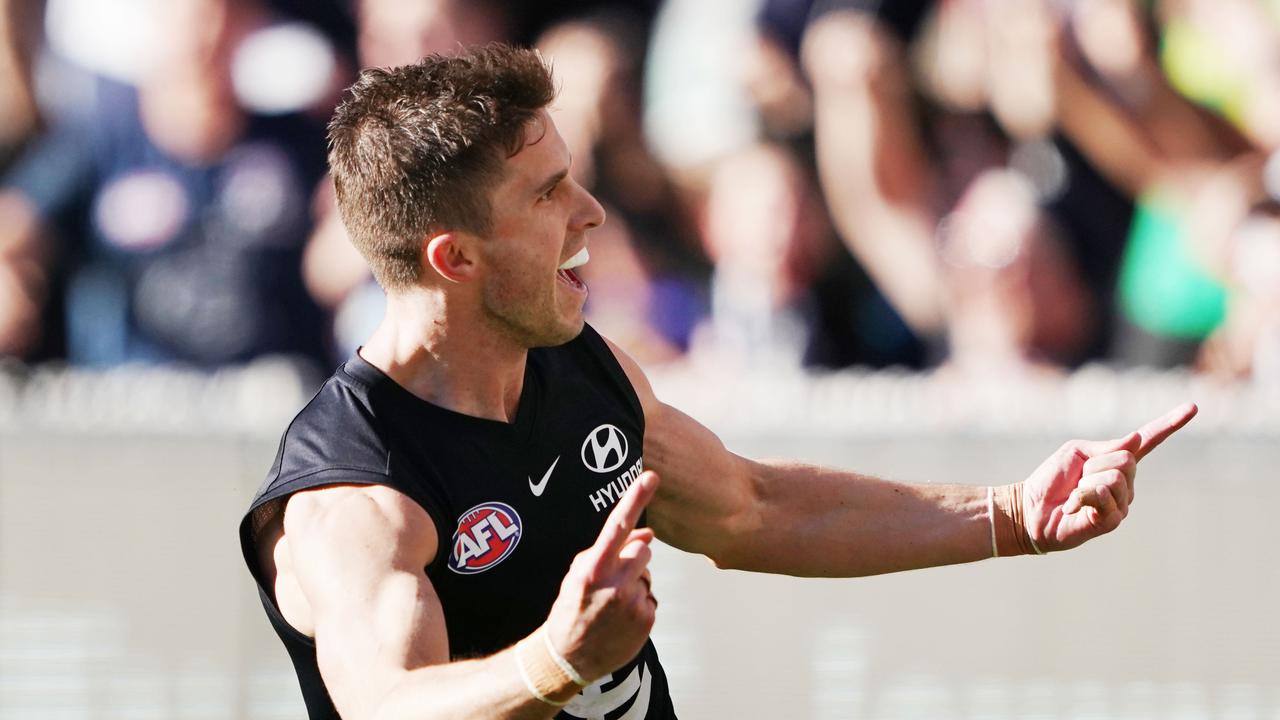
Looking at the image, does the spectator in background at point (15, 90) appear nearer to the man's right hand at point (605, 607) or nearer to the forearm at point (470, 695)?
the forearm at point (470, 695)

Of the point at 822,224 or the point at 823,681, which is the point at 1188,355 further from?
the point at 823,681

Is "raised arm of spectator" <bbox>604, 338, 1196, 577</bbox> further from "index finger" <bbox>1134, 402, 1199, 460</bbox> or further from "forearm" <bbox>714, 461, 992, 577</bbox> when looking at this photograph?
"index finger" <bbox>1134, 402, 1199, 460</bbox>

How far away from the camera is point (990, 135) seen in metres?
5.38

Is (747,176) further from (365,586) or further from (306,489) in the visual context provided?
(365,586)

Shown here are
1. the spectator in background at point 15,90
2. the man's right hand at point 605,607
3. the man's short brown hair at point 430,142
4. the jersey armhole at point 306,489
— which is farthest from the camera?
the spectator in background at point 15,90

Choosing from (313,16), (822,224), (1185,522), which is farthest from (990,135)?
(313,16)

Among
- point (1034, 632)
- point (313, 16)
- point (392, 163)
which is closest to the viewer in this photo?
point (392, 163)

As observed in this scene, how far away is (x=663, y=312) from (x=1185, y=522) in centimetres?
201

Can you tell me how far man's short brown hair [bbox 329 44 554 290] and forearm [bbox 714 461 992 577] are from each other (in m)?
0.94

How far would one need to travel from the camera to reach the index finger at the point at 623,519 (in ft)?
6.61

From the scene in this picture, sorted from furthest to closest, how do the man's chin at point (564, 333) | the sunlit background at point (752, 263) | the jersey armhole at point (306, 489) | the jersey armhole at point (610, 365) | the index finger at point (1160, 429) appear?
the sunlit background at point (752, 263)
the jersey armhole at point (610, 365)
the index finger at point (1160, 429)
the man's chin at point (564, 333)
the jersey armhole at point (306, 489)

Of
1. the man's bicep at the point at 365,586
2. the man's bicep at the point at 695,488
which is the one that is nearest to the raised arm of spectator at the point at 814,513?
the man's bicep at the point at 695,488

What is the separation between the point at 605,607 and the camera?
1.99 m

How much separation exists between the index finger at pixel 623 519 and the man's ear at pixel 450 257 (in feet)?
2.23
